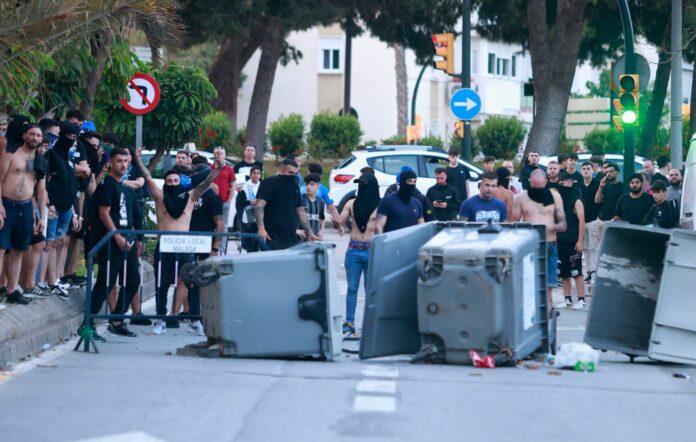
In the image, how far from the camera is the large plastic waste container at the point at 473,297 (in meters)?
11.0

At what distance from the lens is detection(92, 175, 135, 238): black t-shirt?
1314cm

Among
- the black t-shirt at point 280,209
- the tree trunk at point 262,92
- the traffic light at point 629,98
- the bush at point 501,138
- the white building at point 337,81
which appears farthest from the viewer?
the white building at point 337,81

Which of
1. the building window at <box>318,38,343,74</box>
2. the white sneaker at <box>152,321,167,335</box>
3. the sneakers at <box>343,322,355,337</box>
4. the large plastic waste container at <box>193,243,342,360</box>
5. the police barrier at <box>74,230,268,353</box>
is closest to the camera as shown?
the large plastic waste container at <box>193,243,342,360</box>

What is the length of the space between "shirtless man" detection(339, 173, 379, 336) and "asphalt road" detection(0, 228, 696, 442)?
213cm

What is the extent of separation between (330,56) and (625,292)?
184ft

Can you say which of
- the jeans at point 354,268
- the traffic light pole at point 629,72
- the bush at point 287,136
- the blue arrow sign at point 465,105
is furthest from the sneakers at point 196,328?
the bush at point 287,136

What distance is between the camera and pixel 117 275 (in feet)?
43.1

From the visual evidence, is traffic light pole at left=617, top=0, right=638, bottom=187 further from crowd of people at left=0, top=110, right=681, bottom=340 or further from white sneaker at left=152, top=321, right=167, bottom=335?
white sneaker at left=152, top=321, right=167, bottom=335

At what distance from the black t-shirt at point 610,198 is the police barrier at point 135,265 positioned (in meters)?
Answer: 7.85

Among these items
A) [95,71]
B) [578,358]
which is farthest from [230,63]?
[578,358]

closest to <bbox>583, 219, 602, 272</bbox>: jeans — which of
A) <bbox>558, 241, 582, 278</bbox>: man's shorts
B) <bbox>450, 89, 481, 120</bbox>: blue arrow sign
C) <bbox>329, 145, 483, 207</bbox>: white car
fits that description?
<bbox>558, 241, 582, 278</bbox>: man's shorts

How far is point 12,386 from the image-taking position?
387 inches

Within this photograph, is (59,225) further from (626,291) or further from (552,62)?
(552,62)

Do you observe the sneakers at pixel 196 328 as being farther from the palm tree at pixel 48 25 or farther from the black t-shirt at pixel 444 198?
the black t-shirt at pixel 444 198
